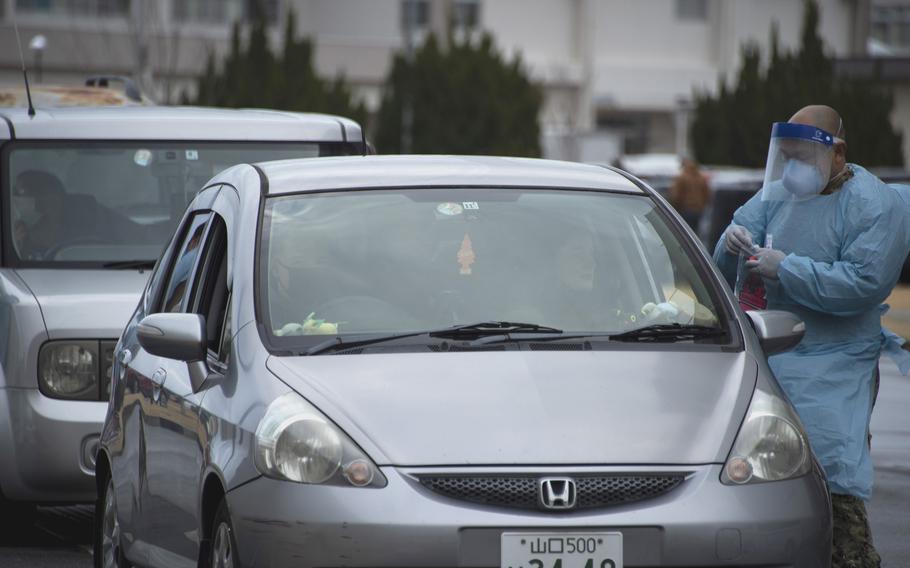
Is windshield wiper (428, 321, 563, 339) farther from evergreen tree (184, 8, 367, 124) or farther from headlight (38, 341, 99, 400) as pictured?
evergreen tree (184, 8, 367, 124)

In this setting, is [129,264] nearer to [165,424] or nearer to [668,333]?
[165,424]

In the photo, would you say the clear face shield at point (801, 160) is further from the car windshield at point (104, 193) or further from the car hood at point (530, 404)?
the car windshield at point (104, 193)

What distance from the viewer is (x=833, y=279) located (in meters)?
6.43

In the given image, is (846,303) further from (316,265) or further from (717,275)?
(316,265)

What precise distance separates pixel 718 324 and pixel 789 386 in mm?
924

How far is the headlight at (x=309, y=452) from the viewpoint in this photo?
4875 millimetres

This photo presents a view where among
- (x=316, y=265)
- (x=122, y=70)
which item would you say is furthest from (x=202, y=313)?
(x=122, y=70)

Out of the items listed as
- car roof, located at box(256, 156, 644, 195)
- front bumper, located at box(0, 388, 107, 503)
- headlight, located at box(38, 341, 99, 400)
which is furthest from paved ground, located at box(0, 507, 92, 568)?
car roof, located at box(256, 156, 644, 195)

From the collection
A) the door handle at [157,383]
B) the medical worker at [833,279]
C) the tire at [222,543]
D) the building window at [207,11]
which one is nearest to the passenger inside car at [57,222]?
the door handle at [157,383]

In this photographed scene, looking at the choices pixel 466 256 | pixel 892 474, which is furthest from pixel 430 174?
pixel 892 474

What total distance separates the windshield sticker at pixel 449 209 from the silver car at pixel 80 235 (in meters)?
2.93

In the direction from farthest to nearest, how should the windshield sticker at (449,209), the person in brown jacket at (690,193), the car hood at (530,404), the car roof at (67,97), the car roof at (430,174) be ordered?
the person in brown jacket at (690,193)
the car roof at (67,97)
the car roof at (430,174)
the windshield sticker at (449,209)
the car hood at (530,404)

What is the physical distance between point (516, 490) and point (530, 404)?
29cm

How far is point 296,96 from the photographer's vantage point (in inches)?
1641
